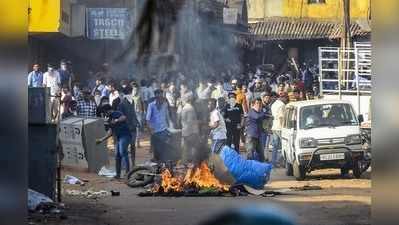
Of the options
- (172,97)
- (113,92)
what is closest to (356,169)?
(172,97)

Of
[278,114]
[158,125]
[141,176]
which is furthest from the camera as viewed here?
[278,114]

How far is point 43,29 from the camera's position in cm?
2425

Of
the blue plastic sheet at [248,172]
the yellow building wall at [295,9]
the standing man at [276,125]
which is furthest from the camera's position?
the yellow building wall at [295,9]

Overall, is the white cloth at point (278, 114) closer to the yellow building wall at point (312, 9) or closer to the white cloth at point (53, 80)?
the white cloth at point (53, 80)

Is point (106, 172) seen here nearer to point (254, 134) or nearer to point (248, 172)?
point (254, 134)

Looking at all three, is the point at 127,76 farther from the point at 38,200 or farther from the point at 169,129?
the point at 38,200

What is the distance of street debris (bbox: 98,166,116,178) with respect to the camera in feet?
53.7

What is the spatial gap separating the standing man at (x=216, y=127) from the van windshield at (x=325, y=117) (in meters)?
2.09

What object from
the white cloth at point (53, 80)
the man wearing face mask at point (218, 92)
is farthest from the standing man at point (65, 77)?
the man wearing face mask at point (218, 92)

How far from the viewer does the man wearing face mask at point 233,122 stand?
62.1ft

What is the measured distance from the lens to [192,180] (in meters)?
14.0

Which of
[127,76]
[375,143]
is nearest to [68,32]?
[127,76]

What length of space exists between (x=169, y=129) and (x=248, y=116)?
6.99ft

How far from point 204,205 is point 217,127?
18.5ft
